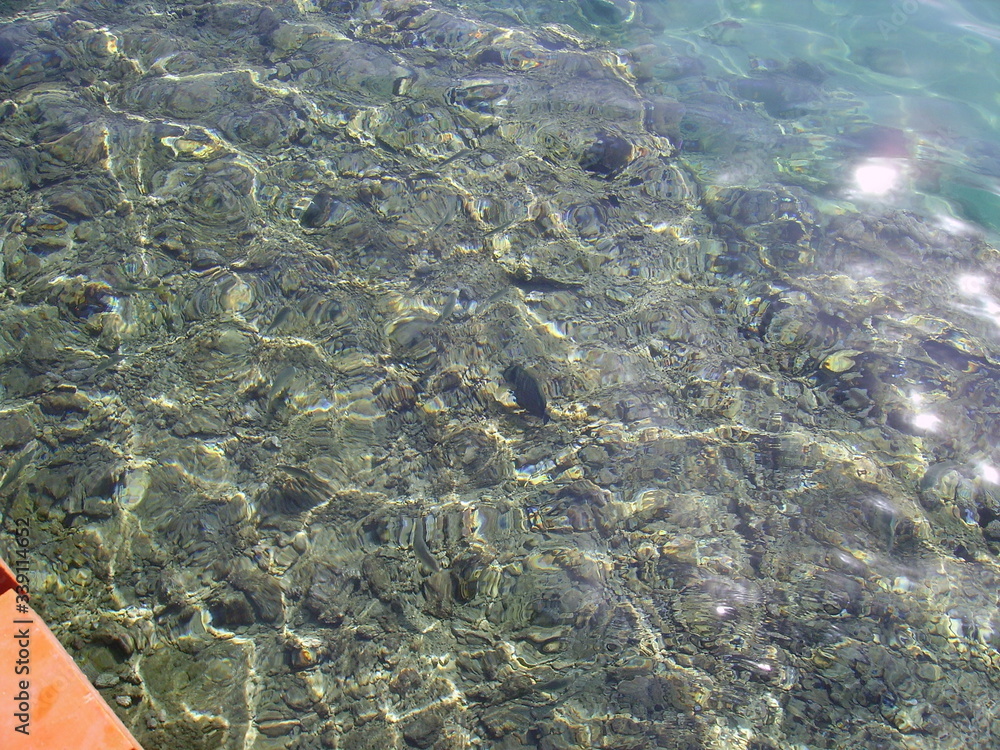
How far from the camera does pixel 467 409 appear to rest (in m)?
3.14

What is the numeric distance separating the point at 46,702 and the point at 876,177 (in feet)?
17.2

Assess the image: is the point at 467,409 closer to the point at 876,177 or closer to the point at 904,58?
the point at 876,177

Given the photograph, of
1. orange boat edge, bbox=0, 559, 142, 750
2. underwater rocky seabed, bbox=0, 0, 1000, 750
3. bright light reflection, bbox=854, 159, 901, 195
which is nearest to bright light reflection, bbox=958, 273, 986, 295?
underwater rocky seabed, bbox=0, 0, 1000, 750

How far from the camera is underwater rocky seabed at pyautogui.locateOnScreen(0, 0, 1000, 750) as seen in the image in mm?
2434

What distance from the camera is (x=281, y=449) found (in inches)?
115

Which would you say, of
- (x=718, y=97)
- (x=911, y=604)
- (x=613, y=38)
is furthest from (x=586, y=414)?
(x=613, y=38)

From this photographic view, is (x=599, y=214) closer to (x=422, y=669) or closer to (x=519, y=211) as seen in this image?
(x=519, y=211)

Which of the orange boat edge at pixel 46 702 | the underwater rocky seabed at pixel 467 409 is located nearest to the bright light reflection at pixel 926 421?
the underwater rocky seabed at pixel 467 409

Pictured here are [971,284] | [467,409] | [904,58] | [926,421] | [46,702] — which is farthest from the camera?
[904,58]

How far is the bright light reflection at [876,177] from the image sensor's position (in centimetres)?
462

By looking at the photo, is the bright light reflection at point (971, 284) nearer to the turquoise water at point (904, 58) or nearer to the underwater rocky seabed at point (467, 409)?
the underwater rocky seabed at point (467, 409)

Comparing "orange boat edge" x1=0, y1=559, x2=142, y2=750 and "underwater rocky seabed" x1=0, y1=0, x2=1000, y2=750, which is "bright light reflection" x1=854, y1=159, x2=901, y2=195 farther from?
"orange boat edge" x1=0, y1=559, x2=142, y2=750

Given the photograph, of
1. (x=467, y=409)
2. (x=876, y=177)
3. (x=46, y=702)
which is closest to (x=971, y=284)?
(x=876, y=177)

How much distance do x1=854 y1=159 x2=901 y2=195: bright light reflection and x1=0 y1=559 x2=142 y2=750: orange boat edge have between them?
4883 mm
